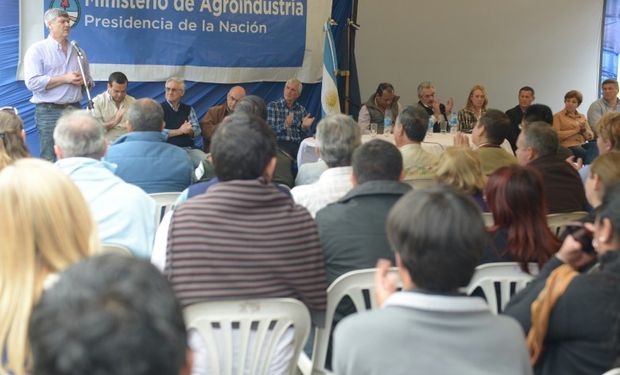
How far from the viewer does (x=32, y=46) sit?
21.9 feet

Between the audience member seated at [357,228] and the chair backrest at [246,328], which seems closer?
the chair backrest at [246,328]

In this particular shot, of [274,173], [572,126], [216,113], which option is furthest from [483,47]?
[274,173]

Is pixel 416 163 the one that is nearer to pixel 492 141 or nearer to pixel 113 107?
pixel 492 141

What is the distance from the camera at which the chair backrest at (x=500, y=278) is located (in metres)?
3.03

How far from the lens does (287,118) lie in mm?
7738

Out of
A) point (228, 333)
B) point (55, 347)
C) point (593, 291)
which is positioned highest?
point (55, 347)

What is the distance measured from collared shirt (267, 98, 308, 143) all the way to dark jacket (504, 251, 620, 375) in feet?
18.5

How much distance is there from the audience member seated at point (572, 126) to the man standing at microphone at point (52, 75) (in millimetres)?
4876

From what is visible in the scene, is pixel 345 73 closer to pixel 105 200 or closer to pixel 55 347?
pixel 105 200

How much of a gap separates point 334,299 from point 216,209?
22.1 inches

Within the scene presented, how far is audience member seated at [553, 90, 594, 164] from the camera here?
857 cm

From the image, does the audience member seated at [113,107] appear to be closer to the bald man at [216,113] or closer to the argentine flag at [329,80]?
the bald man at [216,113]

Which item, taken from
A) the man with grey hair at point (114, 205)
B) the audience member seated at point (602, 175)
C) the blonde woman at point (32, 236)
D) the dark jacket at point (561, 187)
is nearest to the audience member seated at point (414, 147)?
the dark jacket at point (561, 187)

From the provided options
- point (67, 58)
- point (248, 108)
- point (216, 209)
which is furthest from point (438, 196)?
point (67, 58)
